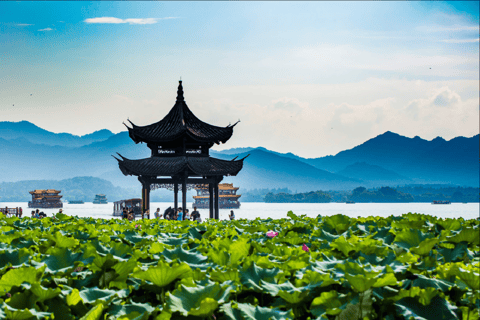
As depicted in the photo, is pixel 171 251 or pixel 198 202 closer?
pixel 171 251

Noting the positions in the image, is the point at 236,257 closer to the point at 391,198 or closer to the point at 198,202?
the point at 198,202

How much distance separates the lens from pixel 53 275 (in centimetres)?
294

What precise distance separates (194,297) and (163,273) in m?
0.31

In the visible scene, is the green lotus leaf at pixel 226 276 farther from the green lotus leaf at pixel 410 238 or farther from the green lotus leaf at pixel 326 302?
the green lotus leaf at pixel 410 238

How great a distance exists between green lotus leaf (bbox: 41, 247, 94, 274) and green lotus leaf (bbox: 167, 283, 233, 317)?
1.10 m

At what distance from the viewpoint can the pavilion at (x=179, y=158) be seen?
24133 millimetres

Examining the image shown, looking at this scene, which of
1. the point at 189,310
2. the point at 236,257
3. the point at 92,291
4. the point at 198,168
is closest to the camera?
the point at 189,310

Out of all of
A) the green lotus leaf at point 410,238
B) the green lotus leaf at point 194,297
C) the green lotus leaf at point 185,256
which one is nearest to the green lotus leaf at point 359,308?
the green lotus leaf at point 194,297

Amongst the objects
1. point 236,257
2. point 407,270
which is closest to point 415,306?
point 407,270

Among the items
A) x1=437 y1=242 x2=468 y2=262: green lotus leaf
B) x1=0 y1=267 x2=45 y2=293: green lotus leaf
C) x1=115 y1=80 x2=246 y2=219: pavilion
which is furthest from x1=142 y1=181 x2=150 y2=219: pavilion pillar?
x1=0 y1=267 x2=45 y2=293: green lotus leaf

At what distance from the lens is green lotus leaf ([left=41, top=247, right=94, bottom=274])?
3.04m

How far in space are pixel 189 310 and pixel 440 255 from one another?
2339 mm

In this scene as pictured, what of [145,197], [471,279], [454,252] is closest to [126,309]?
[471,279]

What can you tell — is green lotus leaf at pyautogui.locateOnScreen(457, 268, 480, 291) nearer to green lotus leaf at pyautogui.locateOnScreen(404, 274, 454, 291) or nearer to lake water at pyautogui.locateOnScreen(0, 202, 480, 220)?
green lotus leaf at pyautogui.locateOnScreen(404, 274, 454, 291)
